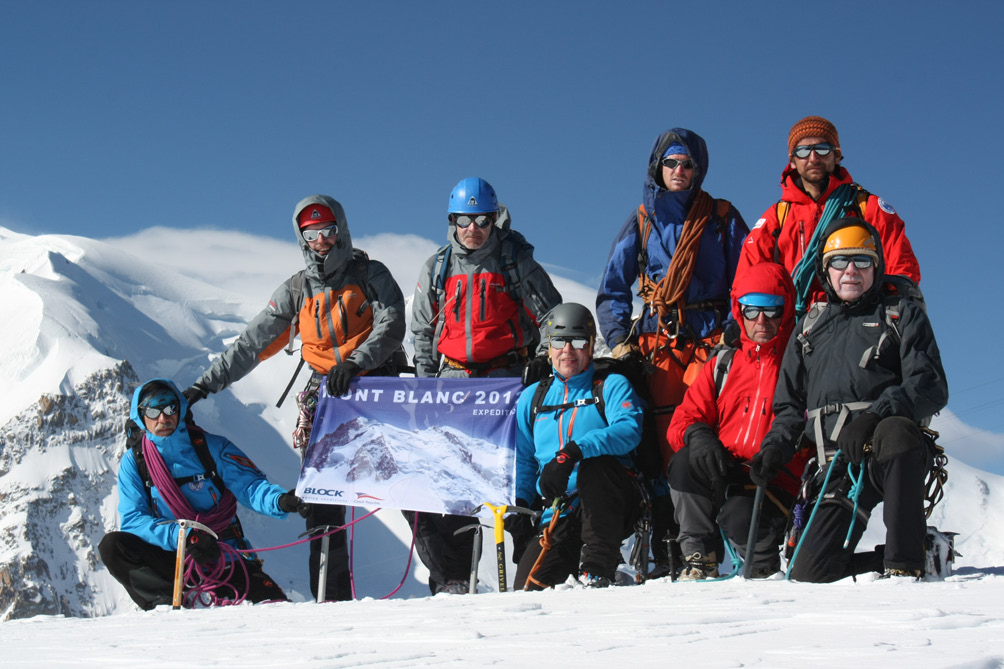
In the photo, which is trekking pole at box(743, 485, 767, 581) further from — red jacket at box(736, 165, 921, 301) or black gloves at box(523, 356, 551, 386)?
black gloves at box(523, 356, 551, 386)

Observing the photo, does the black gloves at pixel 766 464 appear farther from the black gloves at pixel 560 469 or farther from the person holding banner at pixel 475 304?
the person holding banner at pixel 475 304

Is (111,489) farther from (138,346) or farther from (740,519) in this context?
(740,519)

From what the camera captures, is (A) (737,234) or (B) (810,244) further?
(A) (737,234)

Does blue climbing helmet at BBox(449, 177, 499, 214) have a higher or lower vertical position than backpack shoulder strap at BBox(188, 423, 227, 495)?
higher

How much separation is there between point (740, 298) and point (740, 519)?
128 cm

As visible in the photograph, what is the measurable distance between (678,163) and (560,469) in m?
2.28

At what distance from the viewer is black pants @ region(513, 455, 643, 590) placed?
5473mm

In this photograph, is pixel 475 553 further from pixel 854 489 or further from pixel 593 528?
pixel 854 489

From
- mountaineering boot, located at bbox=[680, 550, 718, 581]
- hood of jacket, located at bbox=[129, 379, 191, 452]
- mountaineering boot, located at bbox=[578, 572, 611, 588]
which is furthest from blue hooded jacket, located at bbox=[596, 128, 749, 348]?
hood of jacket, located at bbox=[129, 379, 191, 452]

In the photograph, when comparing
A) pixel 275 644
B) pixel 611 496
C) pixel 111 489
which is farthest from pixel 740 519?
pixel 111 489

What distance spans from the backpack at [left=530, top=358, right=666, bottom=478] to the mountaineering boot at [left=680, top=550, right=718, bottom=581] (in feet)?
2.68

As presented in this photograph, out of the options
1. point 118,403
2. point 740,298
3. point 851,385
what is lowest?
point 851,385

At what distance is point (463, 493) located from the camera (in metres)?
6.59

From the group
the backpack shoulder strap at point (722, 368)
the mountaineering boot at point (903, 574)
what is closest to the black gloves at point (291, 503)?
the backpack shoulder strap at point (722, 368)
